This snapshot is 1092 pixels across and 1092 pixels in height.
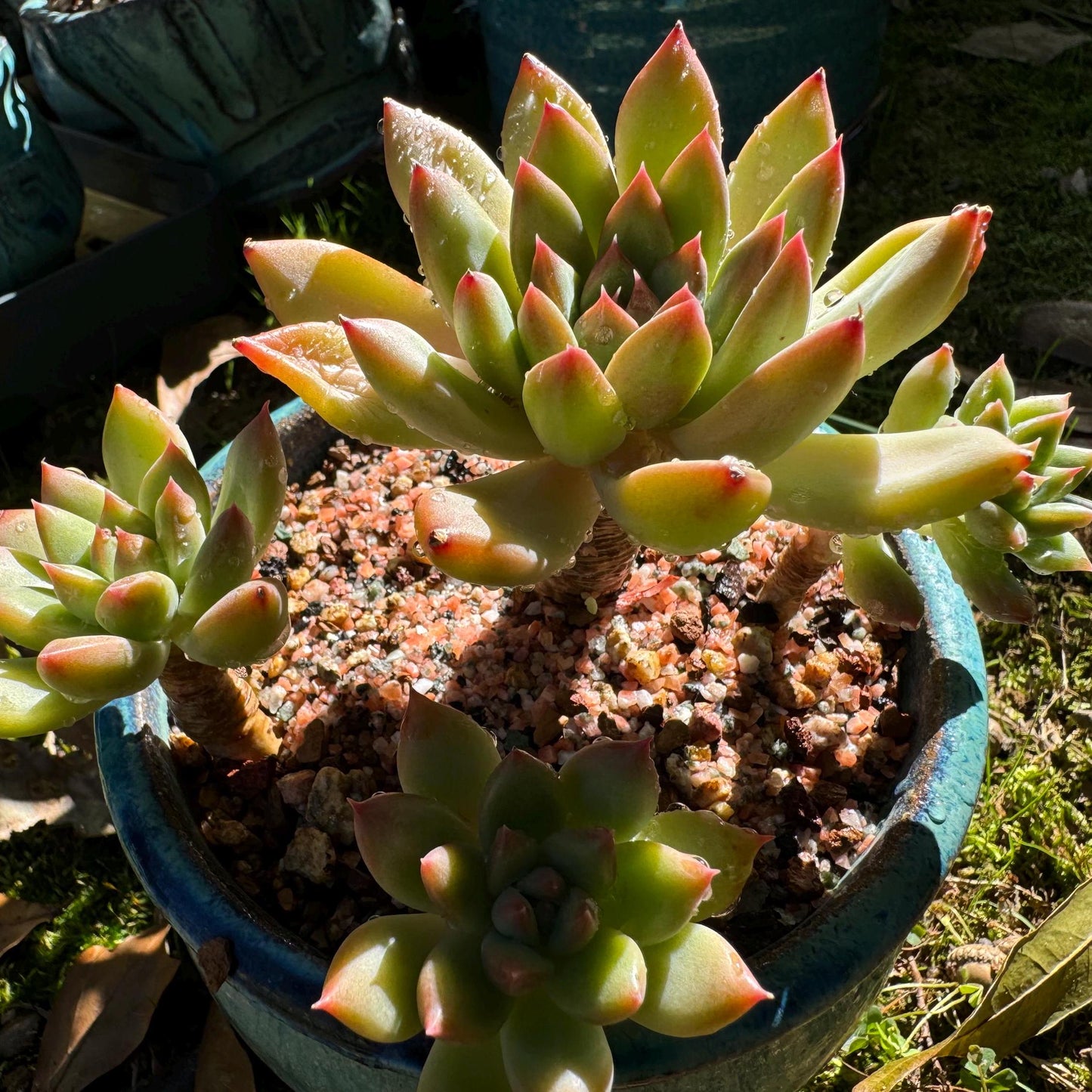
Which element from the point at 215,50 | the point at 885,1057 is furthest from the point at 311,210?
the point at 885,1057

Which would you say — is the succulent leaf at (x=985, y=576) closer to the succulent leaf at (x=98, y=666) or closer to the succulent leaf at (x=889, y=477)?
the succulent leaf at (x=889, y=477)

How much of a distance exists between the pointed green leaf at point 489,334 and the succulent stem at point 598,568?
13 centimetres

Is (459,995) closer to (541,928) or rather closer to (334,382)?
(541,928)

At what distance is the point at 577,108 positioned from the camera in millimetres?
694

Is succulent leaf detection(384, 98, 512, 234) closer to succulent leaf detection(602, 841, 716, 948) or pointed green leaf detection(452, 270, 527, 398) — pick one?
pointed green leaf detection(452, 270, 527, 398)

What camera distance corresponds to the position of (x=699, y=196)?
623 mm

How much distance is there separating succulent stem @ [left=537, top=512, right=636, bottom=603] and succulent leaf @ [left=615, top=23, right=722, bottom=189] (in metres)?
0.23

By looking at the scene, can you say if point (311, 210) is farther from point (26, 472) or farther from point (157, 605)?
point (157, 605)

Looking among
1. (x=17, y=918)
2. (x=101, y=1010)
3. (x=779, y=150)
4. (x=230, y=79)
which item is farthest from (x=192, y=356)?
(x=779, y=150)

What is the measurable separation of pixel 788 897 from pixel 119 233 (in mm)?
1670

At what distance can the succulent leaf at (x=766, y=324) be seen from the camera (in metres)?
0.56

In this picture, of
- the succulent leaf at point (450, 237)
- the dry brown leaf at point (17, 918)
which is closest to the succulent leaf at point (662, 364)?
the succulent leaf at point (450, 237)

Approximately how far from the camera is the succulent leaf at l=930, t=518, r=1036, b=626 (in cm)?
73

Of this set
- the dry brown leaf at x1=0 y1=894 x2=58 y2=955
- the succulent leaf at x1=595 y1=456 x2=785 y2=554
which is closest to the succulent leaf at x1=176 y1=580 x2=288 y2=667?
the succulent leaf at x1=595 y1=456 x2=785 y2=554
